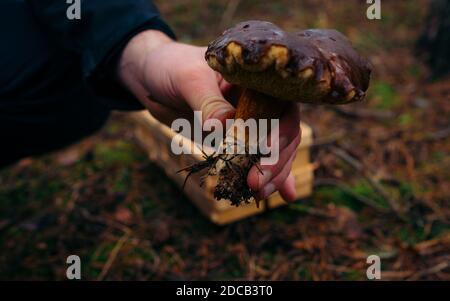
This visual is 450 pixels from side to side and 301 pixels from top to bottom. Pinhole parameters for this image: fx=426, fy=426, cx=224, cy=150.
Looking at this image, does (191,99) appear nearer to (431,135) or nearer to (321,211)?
(321,211)

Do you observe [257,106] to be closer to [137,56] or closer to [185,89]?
[185,89]

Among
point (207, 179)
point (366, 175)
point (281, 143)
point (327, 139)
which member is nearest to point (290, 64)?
point (281, 143)

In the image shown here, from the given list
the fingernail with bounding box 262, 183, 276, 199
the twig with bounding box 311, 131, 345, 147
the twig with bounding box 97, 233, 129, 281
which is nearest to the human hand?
the fingernail with bounding box 262, 183, 276, 199

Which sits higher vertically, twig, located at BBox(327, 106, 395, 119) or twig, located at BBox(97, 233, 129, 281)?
twig, located at BBox(327, 106, 395, 119)

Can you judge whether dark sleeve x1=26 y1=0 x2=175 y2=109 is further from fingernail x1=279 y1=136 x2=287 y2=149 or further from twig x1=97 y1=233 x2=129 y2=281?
fingernail x1=279 y1=136 x2=287 y2=149
